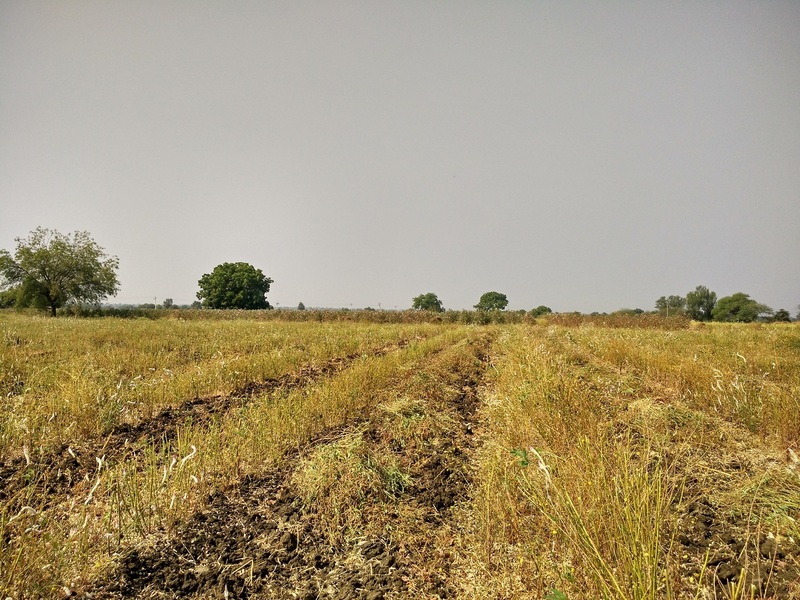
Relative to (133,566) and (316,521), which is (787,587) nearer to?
(316,521)

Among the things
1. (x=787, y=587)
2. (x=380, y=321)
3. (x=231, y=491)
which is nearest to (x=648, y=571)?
(x=787, y=587)

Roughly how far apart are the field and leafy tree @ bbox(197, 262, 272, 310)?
79.3 m

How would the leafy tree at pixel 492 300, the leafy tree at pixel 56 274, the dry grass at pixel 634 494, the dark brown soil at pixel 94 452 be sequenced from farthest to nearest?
the leafy tree at pixel 492 300 → the leafy tree at pixel 56 274 → the dark brown soil at pixel 94 452 → the dry grass at pixel 634 494

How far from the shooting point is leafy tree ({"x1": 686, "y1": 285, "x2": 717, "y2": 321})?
110875 millimetres

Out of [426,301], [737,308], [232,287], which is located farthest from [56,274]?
[737,308]

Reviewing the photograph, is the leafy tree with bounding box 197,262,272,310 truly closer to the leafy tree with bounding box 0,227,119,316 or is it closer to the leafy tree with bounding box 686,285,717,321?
the leafy tree with bounding box 0,227,119,316

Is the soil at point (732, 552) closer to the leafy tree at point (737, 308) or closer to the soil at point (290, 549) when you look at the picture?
the soil at point (290, 549)

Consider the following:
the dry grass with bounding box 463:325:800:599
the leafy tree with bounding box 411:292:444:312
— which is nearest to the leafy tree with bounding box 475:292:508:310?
the leafy tree with bounding box 411:292:444:312

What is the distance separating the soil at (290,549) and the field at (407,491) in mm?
16

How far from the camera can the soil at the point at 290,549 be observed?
2.51m

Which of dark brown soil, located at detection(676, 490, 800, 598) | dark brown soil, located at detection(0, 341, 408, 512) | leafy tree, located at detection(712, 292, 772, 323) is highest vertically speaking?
leafy tree, located at detection(712, 292, 772, 323)

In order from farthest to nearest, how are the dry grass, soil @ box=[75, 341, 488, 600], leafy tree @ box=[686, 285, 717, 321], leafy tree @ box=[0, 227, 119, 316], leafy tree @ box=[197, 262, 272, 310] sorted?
leafy tree @ box=[686, 285, 717, 321] → leafy tree @ box=[197, 262, 272, 310] → leafy tree @ box=[0, 227, 119, 316] → soil @ box=[75, 341, 488, 600] → the dry grass

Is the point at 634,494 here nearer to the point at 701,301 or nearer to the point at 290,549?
the point at 290,549

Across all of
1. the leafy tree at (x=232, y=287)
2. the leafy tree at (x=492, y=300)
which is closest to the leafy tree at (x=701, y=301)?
the leafy tree at (x=492, y=300)
